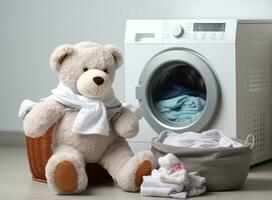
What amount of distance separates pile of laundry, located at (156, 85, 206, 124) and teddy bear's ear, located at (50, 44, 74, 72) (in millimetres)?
585

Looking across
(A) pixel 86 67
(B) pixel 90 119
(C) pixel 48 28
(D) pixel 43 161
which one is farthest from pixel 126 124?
(C) pixel 48 28

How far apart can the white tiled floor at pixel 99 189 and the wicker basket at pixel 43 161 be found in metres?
0.05

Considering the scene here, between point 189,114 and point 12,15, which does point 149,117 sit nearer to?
point 189,114

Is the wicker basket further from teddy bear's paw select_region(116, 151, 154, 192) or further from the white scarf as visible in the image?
teddy bear's paw select_region(116, 151, 154, 192)

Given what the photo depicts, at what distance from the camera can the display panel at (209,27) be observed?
113 inches

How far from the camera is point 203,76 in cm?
288

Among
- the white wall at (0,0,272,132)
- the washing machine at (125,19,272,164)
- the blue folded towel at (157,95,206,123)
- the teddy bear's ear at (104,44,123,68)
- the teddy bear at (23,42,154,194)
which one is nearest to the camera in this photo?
the teddy bear at (23,42,154,194)

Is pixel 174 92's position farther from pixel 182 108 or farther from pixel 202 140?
pixel 202 140

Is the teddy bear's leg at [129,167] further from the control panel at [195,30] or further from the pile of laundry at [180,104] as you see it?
the control panel at [195,30]

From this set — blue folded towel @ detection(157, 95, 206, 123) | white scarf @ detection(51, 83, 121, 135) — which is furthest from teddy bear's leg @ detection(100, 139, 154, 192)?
blue folded towel @ detection(157, 95, 206, 123)

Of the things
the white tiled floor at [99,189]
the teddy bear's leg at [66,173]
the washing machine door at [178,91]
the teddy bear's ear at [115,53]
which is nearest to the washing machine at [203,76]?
the washing machine door at [178,91]

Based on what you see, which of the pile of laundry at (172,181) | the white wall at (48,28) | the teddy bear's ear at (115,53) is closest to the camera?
the pile of laundry at (172,181)

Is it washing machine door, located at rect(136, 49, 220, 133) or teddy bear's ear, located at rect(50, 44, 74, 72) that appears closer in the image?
teddy bear's ear, located at rect(50, 44, 74, 72)

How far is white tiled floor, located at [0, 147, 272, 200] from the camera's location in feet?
8.01
